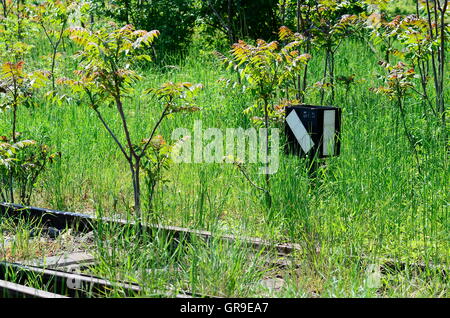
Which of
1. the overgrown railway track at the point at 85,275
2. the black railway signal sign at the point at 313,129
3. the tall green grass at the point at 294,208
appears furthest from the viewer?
the black railway signal sign at the point at 313,129

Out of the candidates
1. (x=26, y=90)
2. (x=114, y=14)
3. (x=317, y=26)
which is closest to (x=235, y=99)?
(x=317, y=26)

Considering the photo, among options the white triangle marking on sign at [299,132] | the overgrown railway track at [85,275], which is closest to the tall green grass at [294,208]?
the overgrown railway track at [85,275]

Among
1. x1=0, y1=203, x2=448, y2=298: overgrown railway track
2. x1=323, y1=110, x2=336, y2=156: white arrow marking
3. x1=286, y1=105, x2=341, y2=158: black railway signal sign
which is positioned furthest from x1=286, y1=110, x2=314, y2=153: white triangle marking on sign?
x1=0, y1=203, x2=448, y2=298: overgrown railway track

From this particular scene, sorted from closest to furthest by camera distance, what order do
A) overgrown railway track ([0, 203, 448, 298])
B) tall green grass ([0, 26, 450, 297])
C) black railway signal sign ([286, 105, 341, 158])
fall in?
overgrown railway track ([0, 203, 448, 298]), tall green grass ([0, 26, 450, 297]), black railway signal sign ([286, 105, 341, 158])

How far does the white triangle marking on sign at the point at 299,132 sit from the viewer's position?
542cm

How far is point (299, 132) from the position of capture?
5.45 metres

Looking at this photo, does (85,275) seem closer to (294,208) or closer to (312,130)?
(294,208)

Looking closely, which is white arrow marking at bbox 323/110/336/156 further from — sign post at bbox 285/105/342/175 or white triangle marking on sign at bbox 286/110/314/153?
white triangle marking on sign at bbox 286/110/314/153

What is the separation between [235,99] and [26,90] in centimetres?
369

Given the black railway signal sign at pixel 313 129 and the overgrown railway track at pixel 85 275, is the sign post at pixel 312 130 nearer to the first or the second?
the black railway signal sign at pixel 313 129

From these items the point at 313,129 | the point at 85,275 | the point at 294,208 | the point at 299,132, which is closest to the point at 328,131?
the point at 313,129

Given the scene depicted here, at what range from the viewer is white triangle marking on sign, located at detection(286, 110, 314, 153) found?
542 cm

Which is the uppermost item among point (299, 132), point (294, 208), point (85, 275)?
point (299, 132)

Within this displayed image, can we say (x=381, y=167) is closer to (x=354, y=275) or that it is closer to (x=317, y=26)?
(x=354, y=275)
